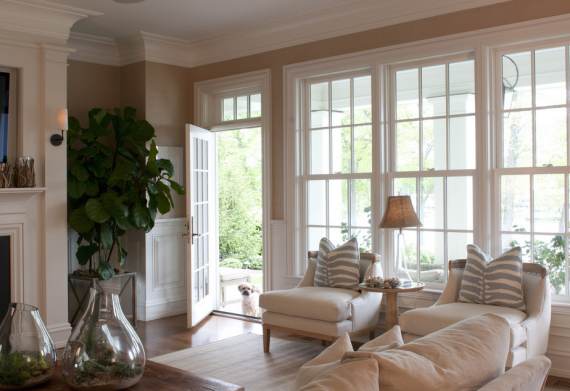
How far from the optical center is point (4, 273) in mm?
4250

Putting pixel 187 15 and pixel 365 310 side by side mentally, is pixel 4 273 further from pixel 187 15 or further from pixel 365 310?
pixel 365 310

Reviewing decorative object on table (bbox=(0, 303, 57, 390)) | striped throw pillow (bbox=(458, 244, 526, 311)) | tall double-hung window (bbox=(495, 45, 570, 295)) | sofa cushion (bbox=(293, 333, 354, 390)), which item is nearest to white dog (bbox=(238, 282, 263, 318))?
striped throw pillow (bbox=(458, 244, 526, 311))

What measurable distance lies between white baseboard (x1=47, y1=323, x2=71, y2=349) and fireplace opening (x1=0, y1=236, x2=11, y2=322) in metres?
0.44

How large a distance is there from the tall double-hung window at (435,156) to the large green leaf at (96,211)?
2.60 metres

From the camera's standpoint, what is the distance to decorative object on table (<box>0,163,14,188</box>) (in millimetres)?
4137

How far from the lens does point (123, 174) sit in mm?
4984

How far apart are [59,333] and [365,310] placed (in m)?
2.69

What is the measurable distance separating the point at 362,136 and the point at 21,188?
294 centimetres

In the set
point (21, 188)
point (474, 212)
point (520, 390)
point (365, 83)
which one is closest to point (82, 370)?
point (520, 390)

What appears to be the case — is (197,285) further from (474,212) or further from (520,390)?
(520,390)

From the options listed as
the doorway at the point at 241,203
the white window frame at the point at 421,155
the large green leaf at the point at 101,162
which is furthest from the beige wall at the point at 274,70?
the doorway at the point at 241,203

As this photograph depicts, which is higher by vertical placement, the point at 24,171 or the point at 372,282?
the point at 24,171

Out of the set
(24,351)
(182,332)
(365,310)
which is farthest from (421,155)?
(24,351)

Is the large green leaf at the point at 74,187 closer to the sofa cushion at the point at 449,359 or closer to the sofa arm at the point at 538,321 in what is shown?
the sofa arm at the point at 538,321
